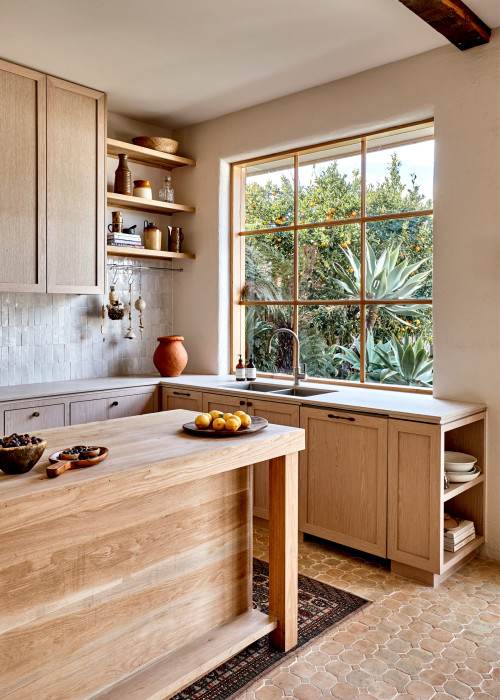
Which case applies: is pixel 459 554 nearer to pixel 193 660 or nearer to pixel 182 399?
pixel 193 660

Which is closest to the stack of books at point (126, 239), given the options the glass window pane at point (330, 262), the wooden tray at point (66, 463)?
the glass window pane at point (330, 262)

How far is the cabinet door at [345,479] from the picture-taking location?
3.11 meters

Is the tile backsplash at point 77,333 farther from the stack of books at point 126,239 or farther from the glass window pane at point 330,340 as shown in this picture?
the glass window pane at point 330,340

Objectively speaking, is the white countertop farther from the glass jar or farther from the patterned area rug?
the glass jar

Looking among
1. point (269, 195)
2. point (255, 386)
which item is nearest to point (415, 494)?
point (255, 386)

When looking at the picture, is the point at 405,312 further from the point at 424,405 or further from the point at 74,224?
the point at 74,224

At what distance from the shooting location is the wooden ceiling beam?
9.11ft


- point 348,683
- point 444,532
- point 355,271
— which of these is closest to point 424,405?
point 444,532

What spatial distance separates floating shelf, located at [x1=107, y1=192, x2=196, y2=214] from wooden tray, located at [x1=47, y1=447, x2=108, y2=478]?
285 centimetres

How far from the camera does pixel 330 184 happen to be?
13.5ft

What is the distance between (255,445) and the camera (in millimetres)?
2141

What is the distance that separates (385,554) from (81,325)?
2.74 metres

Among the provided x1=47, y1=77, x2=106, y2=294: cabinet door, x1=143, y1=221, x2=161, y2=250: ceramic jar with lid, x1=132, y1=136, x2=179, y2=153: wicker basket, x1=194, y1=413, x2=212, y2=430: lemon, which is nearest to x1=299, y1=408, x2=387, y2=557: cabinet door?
x1=194, y1=413, x2=212, y2=430: lemon

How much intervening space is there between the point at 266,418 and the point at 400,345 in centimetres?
101
